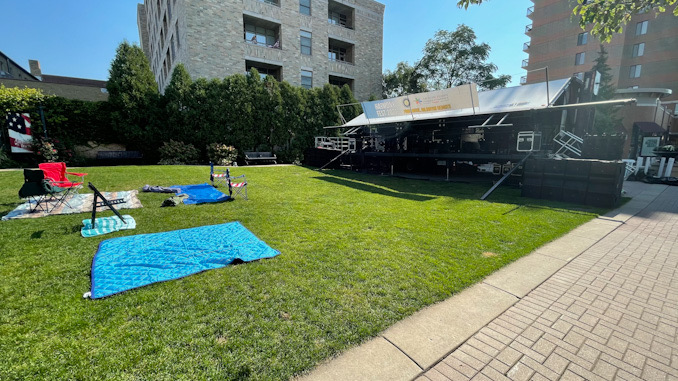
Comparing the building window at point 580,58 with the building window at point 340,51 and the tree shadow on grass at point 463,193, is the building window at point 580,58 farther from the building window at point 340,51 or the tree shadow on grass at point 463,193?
the tree shadow on grass at point 463,193

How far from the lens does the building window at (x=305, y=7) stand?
25.4 metres

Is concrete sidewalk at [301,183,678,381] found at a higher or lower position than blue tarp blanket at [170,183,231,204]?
lower

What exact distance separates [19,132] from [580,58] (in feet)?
204

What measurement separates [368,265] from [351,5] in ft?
104

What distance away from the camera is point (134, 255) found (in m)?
4.21

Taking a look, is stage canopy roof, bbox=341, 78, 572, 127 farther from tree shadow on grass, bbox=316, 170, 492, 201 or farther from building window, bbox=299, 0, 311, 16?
building window, bbox=299, 0, 311, 16

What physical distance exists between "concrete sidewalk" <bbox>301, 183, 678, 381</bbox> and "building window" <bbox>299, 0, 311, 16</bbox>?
28.1m

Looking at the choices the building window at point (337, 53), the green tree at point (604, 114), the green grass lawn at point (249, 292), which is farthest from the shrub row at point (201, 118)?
the green tree at point (604, 114)

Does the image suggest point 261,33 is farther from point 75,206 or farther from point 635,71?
point 635,71

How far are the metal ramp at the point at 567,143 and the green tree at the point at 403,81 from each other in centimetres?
2301

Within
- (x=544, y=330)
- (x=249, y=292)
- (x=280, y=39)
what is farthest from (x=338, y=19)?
(x=544, y=330)

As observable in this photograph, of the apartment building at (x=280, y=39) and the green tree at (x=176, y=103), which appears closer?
the green tree at (x=176, y=103)

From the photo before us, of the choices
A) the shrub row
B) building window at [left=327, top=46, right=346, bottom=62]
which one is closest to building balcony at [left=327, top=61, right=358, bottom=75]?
building window at [left=327, top=46, right=346, bottom=62]

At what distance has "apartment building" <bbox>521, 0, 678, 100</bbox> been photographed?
124 feet
